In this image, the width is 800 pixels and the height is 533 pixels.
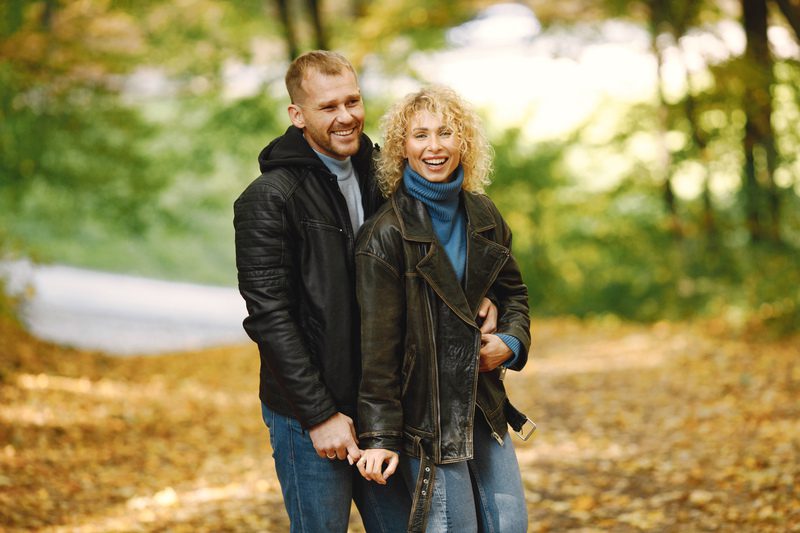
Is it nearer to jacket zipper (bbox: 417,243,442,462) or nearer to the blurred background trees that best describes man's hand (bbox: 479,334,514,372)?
jacket zipper (bbox: 417,243,442,462)

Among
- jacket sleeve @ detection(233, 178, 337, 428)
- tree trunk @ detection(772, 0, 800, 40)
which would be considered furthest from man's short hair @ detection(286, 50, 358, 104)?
tree trunk @ detection(772, 0, 800, 40)

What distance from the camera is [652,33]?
37.7ft

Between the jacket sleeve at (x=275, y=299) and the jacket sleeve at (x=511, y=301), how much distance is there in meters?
0.63

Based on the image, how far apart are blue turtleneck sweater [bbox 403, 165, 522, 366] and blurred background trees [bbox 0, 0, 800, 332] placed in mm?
7023

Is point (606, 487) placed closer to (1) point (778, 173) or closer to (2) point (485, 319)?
(2) point (485, 319)

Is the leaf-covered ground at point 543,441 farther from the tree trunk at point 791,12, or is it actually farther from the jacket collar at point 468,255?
the tree trunk at point 791,12

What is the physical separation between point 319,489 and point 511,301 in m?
0.87

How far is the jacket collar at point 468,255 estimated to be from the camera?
8.56ft

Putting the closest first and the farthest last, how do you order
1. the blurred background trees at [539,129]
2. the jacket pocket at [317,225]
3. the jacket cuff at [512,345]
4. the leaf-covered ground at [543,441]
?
the jacket pocket at [317,225] < the jacket cuff at [512,345] < the leaf-covered ground at [543,441] < the blurred background trees at [539,129]

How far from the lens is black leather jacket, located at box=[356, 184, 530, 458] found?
8.39ft

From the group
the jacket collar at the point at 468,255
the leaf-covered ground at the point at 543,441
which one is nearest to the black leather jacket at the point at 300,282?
the jacket collar at the point at 468,255

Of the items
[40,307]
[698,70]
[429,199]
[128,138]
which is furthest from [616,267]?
[429,199]

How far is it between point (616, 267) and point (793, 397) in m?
6.45

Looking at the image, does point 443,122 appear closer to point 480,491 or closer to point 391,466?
point 391,466
